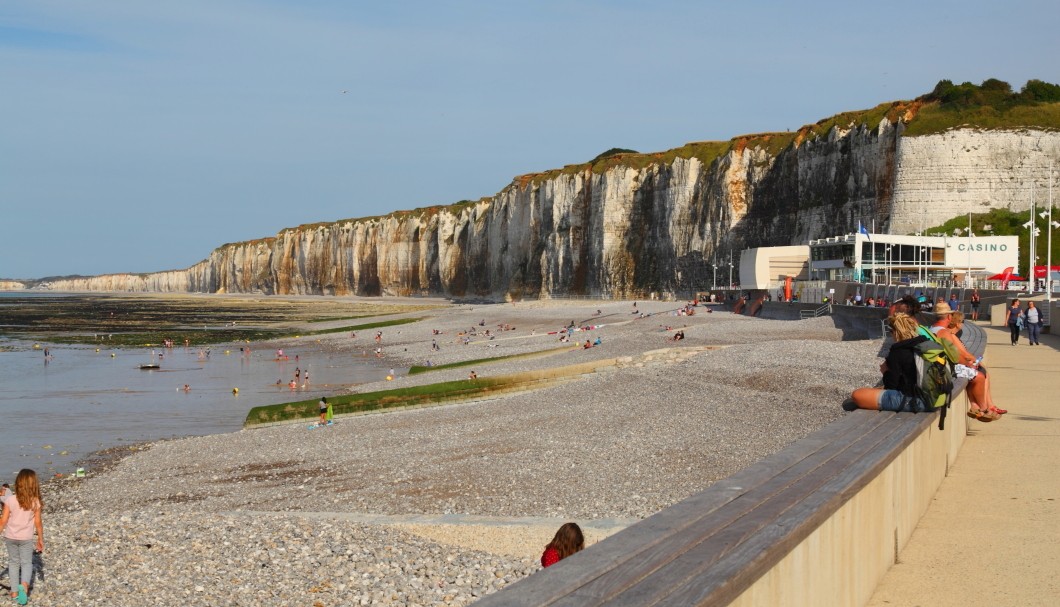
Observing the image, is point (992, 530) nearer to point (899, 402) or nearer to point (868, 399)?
point (899, 402)

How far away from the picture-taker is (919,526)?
6.55 m

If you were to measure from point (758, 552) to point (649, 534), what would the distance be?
1.40 ft

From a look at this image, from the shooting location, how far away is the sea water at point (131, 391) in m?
22.9

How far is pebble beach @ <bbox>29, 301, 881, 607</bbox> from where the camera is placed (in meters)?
9.07

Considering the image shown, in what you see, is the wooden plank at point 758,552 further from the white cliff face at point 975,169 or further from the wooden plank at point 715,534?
the white cliff face at point 975,169

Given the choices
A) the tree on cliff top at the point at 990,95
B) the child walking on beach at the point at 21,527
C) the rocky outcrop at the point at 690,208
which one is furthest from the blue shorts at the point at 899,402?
the tree on cliff top at the point at 990,95

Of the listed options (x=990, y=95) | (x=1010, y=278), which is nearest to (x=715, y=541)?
(x=1010, y=278)

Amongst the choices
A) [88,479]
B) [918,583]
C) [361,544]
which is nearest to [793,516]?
[918,583]

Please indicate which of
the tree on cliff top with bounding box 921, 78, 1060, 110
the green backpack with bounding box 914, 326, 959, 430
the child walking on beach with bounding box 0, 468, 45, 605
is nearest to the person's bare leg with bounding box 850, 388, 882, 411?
the green backpack with bounding box 914, 326, 959, 430

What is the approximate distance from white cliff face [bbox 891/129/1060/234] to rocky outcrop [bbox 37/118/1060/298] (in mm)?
66

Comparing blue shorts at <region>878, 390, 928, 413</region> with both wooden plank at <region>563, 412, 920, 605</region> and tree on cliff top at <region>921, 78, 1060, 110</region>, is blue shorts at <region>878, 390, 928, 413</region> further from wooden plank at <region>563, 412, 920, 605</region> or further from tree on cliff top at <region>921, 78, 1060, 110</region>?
tree on cliff top at <region>921, 78, 1060, 110</region>

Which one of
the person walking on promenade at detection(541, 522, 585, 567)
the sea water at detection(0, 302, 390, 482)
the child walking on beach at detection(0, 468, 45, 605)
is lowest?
the sea water at detection(0, 302, 390, 482)

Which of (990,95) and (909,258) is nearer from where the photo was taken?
(909,258)

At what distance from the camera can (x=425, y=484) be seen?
13.7m
